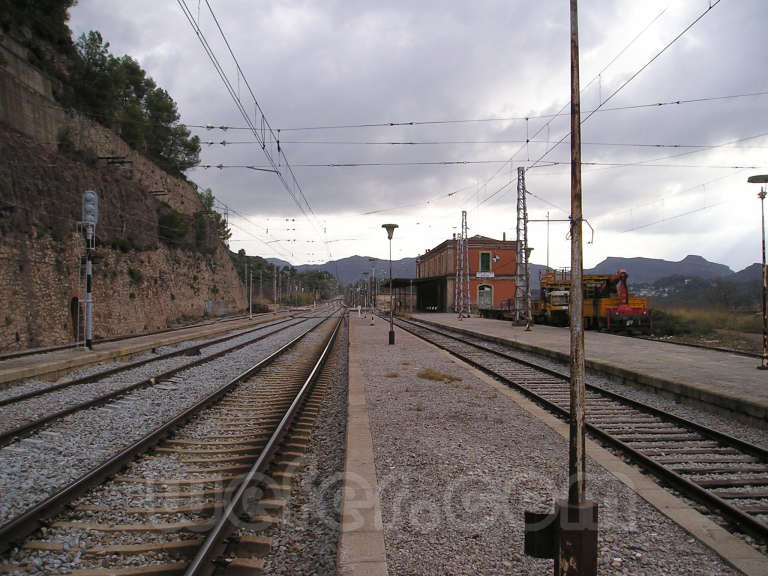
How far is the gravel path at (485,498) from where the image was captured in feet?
12.3

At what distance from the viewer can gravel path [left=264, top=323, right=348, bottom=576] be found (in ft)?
12.8

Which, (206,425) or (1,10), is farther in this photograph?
(1,10)

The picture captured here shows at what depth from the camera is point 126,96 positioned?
60.9m

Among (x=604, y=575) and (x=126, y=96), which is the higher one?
(x=126, y=96)

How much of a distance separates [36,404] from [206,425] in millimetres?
3913

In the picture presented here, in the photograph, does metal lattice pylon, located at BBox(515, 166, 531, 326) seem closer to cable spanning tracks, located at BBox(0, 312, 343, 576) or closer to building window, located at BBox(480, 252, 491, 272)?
cable spanning tracks, located at BBox(0, 312, 343, 576)

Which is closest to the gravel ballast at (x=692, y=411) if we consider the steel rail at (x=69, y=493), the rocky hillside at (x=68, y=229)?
the steel rail at (x=69, y=493)

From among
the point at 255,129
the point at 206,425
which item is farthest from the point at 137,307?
A: the point at 206,425

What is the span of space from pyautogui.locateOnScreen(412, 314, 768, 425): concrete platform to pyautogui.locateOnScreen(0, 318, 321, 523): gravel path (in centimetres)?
925

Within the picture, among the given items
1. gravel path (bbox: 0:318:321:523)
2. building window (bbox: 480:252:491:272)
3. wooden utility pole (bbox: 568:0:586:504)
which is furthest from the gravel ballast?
building window (bbox: 480:252:491:272)

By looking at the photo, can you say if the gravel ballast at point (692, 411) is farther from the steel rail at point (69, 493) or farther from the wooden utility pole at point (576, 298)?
the steel rail at point (69, 493)

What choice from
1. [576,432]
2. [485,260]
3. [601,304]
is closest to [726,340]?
[601,304]

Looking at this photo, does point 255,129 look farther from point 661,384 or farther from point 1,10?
point 1,10

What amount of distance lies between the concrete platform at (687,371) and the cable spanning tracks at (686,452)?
4.08 ft
